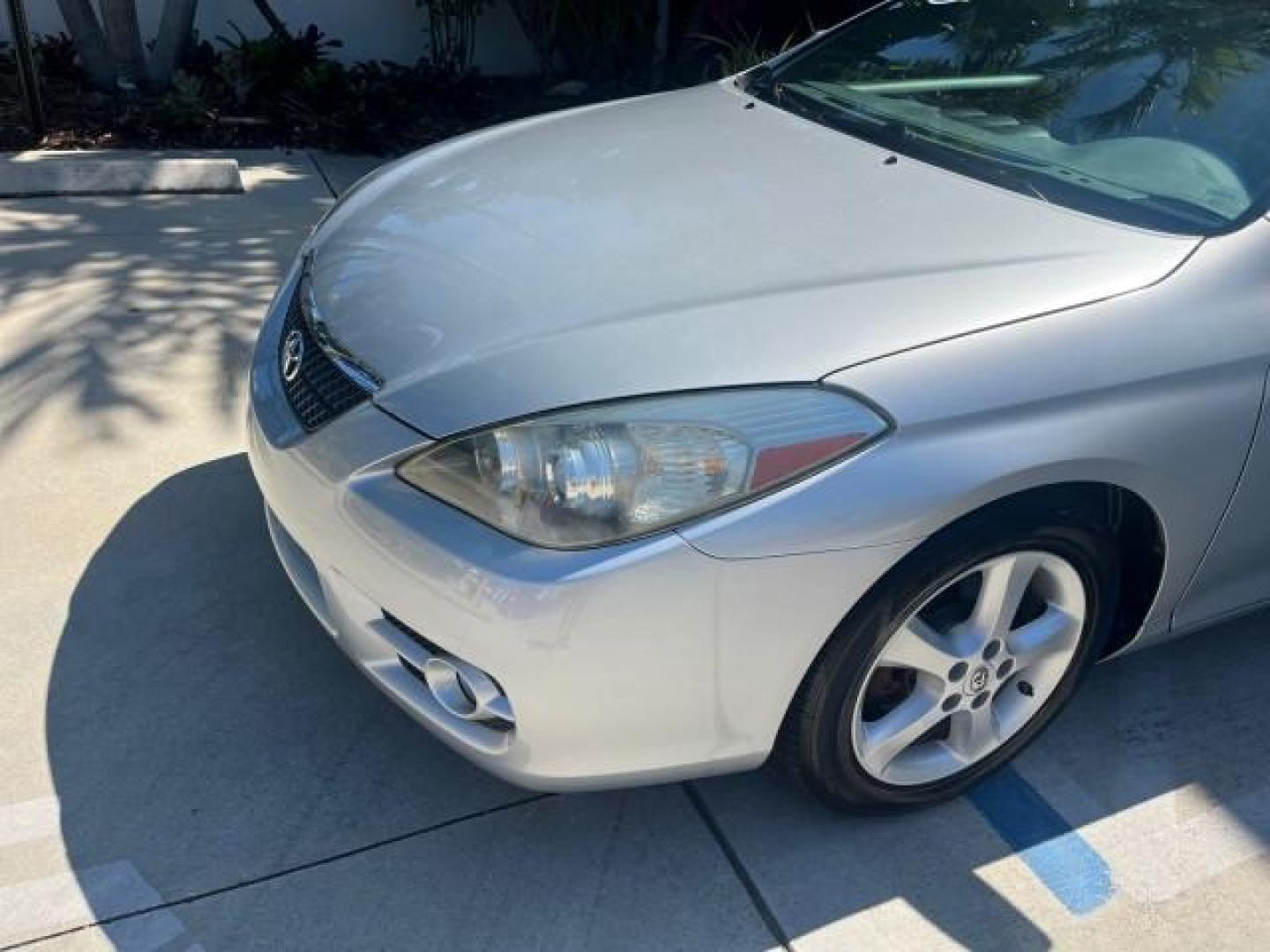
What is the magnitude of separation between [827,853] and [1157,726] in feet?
2.89

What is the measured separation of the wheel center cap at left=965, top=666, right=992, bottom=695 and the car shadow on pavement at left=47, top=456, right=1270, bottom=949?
11.6 inches

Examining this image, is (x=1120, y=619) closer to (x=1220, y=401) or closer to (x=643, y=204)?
(x=1220, y=401)

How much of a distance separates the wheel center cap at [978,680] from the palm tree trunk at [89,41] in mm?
5547

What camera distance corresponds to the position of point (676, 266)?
7.88 ft

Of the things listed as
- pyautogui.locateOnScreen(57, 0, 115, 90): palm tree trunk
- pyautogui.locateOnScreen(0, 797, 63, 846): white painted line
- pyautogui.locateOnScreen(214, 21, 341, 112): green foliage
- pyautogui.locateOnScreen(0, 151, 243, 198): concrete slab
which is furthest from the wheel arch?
pyautogui.locateOnScreen(57, 0, 115, 90): palm tree trunk

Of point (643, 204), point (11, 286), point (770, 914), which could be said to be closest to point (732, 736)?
point (770, 914)

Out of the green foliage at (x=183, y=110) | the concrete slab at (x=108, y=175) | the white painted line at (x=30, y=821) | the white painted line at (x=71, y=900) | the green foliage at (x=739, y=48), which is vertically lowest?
the white painted line at (x=71, y=900)

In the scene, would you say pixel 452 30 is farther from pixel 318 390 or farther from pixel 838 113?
pixel 318 390

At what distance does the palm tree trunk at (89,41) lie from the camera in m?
6.09

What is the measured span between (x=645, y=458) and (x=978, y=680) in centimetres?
84

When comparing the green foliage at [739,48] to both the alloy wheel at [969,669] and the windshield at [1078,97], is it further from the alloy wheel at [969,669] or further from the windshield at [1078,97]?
the alloy wheel at [969,669]

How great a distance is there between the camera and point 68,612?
9.38 feet

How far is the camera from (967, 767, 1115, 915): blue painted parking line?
2.38 meters

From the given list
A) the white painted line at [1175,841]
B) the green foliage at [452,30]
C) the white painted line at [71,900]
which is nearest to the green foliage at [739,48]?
the green foliage at [452,30]
